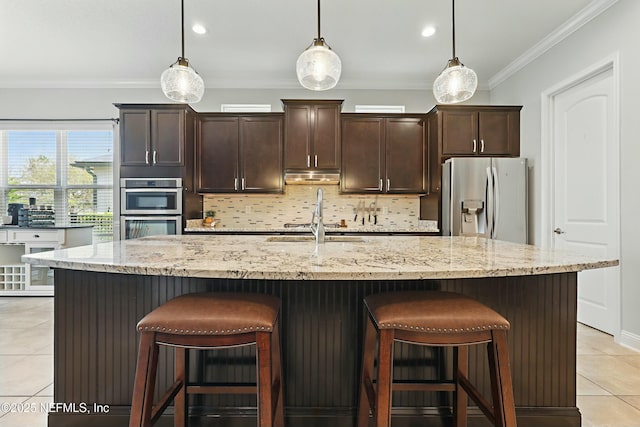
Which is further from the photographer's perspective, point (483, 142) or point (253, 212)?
point (253, 212)

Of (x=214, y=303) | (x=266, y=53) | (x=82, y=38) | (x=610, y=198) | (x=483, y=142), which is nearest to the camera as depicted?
(x=214, y=303)

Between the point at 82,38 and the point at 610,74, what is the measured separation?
190 inches

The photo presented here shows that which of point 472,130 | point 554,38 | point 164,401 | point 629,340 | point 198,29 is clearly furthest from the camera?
point 472,130

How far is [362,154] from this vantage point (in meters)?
4.36

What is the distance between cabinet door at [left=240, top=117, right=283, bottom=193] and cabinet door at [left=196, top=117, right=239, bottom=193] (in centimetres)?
10

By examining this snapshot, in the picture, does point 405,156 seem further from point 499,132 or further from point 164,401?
point 164,401

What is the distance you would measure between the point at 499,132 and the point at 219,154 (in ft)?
10.9

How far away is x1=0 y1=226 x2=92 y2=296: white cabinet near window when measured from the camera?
4.26m

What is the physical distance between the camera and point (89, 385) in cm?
163

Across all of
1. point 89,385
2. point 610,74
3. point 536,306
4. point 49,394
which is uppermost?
point 610,74

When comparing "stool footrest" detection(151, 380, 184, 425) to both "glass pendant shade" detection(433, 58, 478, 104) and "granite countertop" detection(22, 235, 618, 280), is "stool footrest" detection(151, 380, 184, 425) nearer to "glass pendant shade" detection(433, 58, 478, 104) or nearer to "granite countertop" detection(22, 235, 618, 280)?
"granite countertop" detection(22, 235, 618, 280)

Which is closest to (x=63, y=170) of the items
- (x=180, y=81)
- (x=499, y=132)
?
(x=180, y=81)

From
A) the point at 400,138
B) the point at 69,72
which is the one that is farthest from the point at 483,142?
the point at 69,72

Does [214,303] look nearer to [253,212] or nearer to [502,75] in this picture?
[253,212]
